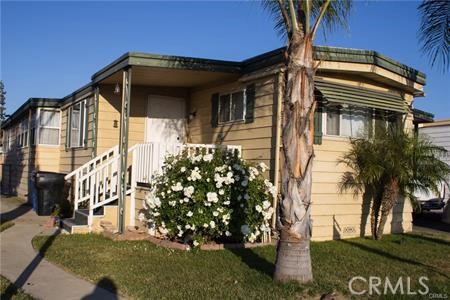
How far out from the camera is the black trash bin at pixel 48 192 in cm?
1412

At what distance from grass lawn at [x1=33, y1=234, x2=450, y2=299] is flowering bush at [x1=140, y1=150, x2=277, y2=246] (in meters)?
0.47

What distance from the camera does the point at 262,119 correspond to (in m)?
10.1

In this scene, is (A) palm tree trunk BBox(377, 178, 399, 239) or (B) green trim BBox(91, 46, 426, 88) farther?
(A) palm tree trunk BBox(377, 178, 399, 239)

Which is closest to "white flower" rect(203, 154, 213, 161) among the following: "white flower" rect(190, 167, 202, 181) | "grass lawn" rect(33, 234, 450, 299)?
"white flower" rect(190, 167, 202, 181)

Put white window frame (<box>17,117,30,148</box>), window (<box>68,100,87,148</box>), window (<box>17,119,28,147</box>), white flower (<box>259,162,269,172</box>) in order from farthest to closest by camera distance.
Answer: window (<box>17,119,28,147</box>)
white window frame (<box>17,117,30,148</box>)
window (<box>68,100,87,148</box>)
white flower (<box>259,162,269,172</box>)

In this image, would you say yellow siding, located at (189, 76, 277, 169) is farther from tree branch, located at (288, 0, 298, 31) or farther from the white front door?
tree branch, located at (288, 0, 298, 31)

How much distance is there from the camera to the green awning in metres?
9.61

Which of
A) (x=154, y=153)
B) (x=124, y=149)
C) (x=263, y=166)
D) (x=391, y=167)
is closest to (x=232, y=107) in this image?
(x=154, y=153)

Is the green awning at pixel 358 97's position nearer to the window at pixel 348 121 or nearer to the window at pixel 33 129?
the window at pixel 348 121

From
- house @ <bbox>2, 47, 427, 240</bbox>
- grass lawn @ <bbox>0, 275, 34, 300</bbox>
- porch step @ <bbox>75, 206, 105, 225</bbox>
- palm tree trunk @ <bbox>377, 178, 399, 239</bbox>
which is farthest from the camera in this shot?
porch step @ <bbox>75, 206, 105, 225</bbox>

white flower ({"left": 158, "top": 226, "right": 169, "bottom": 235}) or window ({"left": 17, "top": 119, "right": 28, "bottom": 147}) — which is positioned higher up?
window ({"left": 17, "top": 119, "right": 28, "bottom": 147})

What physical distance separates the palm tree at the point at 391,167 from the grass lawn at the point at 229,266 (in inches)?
36.6

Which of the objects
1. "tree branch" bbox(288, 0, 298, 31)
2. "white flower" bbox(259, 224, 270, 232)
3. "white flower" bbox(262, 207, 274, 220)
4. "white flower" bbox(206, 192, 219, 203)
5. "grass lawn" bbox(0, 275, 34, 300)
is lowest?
"grass lawn" bbox(0, 275, 34, 300)

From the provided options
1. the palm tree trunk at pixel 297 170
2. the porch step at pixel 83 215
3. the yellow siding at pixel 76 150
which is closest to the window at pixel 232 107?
the porch step at pixel 83 215
